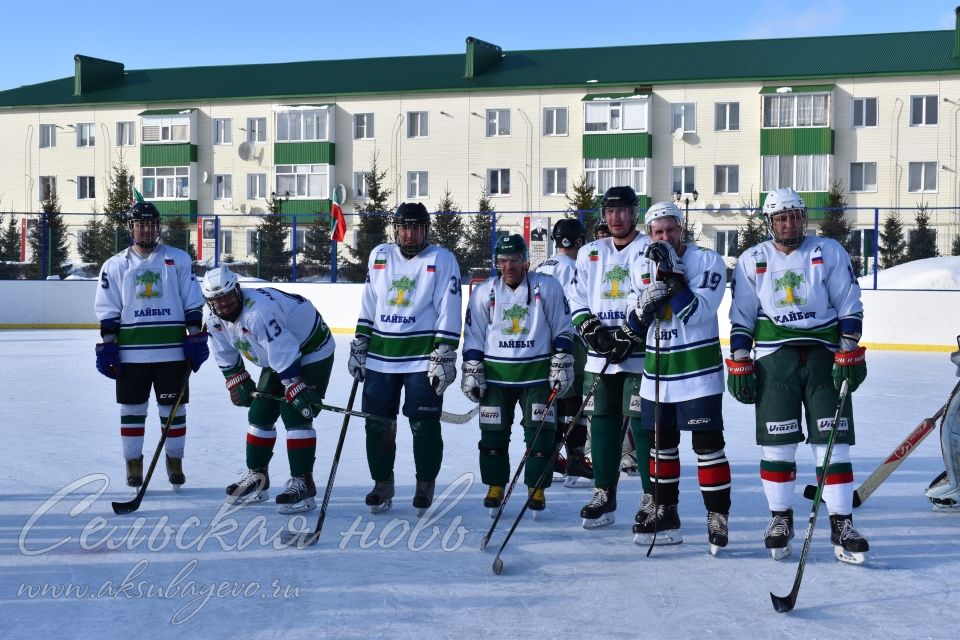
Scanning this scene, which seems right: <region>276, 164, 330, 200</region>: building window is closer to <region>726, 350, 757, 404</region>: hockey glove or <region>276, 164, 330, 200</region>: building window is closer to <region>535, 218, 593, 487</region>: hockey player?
<region>535, 218, 593, 487</region>: hockey player

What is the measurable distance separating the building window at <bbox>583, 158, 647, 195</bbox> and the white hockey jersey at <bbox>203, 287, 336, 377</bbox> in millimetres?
27920

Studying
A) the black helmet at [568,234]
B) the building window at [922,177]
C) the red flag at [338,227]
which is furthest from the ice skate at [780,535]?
the building window at [922,177]

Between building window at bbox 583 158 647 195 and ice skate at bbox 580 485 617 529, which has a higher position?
building window at bbox 583 158 647 195

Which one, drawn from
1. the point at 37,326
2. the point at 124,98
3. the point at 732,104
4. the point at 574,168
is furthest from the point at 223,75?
the point at 37,326

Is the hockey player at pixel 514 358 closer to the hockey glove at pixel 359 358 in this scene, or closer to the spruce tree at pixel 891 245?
the hockey glove at pixel 359 358

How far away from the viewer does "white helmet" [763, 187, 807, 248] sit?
404 cm

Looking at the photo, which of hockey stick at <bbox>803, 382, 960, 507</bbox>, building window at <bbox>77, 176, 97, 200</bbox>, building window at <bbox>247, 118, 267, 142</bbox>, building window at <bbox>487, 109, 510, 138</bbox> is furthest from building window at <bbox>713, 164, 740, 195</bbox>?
hockey stick at <bbox>803, 382, 960, 507</bbox>

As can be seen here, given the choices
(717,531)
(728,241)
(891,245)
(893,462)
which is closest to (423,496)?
(717,531)

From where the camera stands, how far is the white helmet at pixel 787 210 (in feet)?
13.3

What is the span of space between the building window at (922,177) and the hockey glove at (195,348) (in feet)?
95.0

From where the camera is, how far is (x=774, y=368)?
13.2 ft

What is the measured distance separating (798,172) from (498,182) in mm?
9297

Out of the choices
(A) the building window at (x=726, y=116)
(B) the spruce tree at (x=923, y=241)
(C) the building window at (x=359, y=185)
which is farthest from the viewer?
(C) the building window at (x=359, y=185)

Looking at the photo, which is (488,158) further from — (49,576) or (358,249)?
(49,576)
